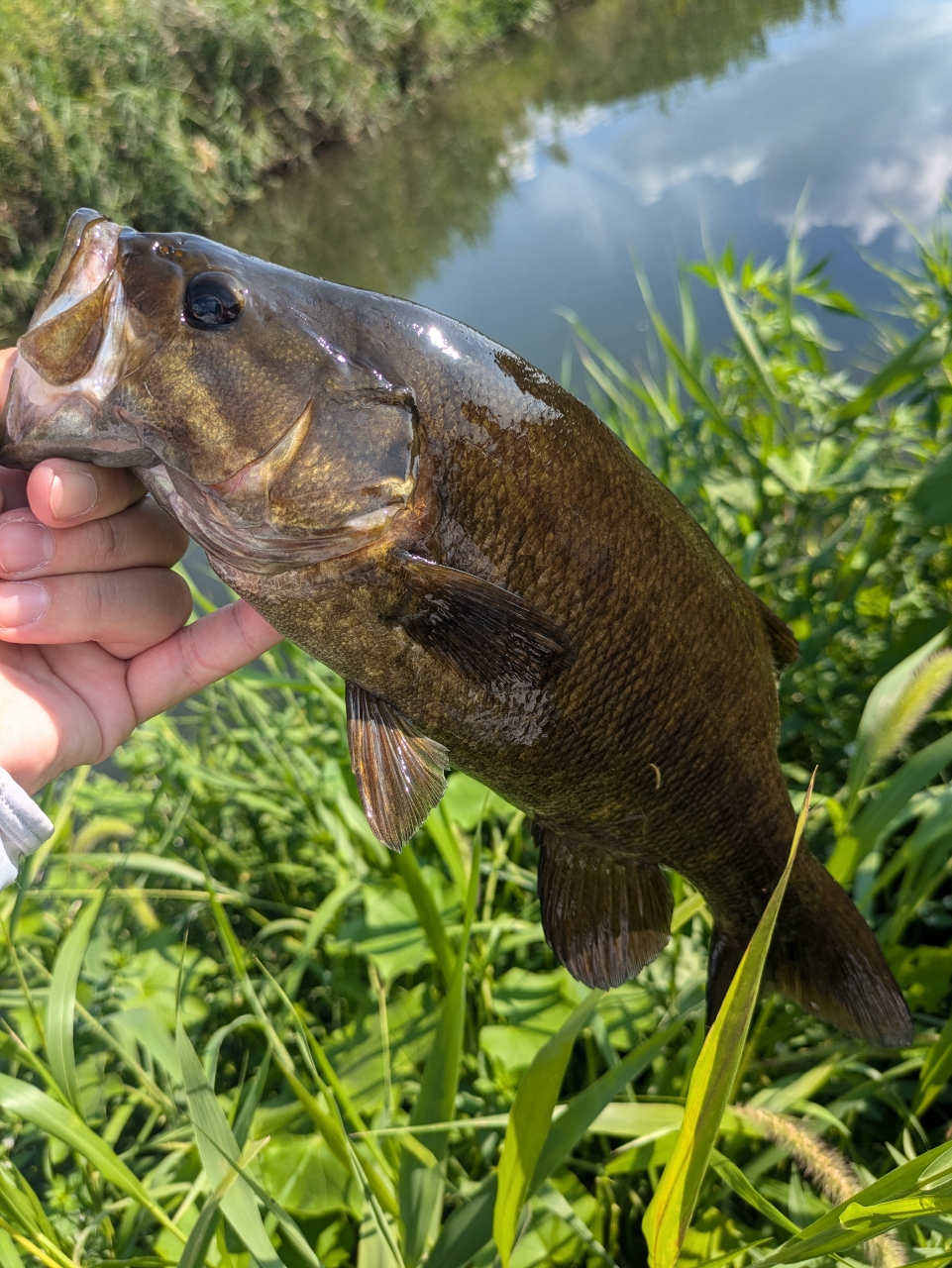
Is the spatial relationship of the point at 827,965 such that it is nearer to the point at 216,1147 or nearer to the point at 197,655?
the point at 216,1147

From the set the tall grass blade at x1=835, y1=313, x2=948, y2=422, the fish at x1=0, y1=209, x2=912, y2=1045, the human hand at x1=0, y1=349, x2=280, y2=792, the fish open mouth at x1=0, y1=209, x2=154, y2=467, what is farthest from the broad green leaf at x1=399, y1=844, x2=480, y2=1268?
the tall grass blade at x1=835, y1=313, x2=948, y2=422

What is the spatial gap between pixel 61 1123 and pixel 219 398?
110 cm

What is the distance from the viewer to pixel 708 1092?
3.19 ft

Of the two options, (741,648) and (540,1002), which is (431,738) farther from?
(540,1002)

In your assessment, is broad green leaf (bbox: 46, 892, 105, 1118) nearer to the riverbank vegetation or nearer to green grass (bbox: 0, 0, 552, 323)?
the riverbank vegetation

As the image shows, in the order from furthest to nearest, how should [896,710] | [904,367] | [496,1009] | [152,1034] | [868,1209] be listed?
[904,367] → [496,1009] → [152,1034] → [896,710] → [868,1209]

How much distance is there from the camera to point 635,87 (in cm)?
1662

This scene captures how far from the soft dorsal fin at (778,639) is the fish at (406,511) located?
0.11 meters

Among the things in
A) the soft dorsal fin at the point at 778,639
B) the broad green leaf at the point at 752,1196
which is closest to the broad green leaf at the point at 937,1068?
the broad green leaf at the point at 752,1196

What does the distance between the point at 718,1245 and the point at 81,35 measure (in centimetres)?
1646

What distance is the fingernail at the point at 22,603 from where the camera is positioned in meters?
1.46

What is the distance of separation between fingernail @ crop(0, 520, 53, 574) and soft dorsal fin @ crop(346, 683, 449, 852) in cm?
55

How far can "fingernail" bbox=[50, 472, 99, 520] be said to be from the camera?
1.34 metres

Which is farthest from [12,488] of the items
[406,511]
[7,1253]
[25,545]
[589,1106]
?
[589,1106]
